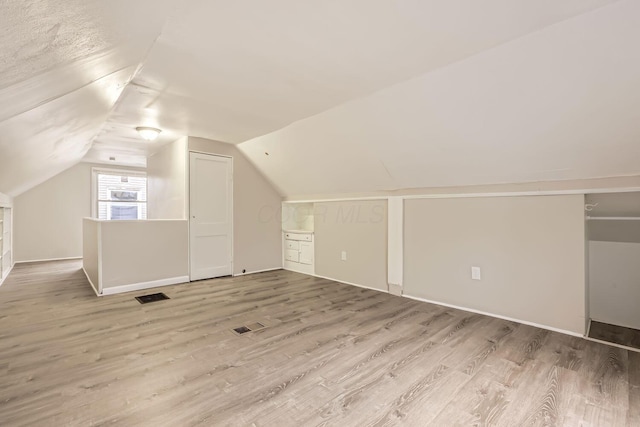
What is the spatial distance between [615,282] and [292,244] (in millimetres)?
4407

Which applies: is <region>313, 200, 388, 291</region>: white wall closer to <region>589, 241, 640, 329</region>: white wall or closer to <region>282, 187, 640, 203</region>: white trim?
<region>282, 187, 640, 203</region>: white trim

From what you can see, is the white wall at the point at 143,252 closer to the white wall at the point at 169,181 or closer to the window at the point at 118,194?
the white wall at the point at 169,181

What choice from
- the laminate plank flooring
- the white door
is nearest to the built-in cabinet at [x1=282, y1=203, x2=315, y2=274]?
the white door

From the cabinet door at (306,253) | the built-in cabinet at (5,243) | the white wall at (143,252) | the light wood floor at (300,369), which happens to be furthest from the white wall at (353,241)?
the built-in cabinet at (5,243)

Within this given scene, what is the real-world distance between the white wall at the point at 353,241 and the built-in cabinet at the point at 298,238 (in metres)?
0.22

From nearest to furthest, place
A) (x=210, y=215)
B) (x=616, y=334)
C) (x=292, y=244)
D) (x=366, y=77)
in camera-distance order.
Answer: (x=366, y=77), (x=616, y=334), (x=210, y=215), (x=292, y=244)

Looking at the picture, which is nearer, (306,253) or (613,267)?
(613,267)

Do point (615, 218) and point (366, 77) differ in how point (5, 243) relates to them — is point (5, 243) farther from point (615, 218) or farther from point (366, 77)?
point (615, 218)

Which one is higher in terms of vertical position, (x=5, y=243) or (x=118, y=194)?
(x=118, y=194)

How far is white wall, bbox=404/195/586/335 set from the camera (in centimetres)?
271

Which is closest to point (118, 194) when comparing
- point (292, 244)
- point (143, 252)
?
point (143, 252)

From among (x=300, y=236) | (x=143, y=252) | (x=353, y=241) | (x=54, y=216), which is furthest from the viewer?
(x=54, y=216)

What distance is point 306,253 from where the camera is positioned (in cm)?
537

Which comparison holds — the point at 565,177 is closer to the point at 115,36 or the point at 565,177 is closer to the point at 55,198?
the point at 115,36
